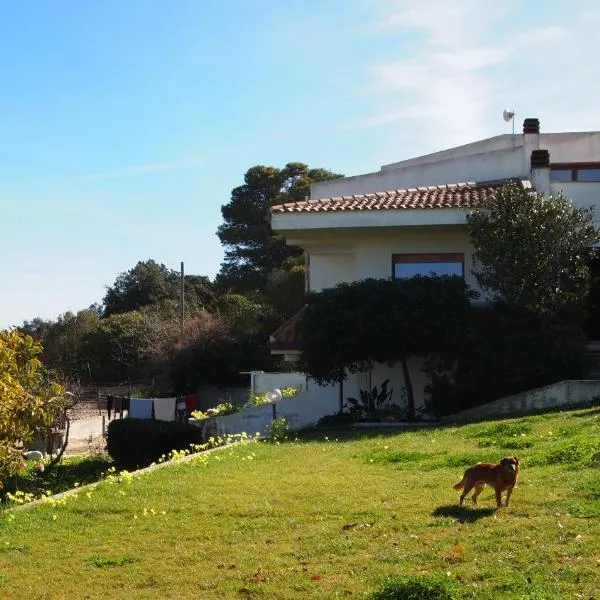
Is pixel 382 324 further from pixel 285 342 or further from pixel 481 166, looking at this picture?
pixel 481 166

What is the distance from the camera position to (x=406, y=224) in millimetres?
19703

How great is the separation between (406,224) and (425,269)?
1.21 m

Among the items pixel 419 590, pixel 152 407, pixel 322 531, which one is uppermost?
pixel 419 590

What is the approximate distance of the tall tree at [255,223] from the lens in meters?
51.8

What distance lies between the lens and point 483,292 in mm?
19344

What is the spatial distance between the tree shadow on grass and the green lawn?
0.02 metres

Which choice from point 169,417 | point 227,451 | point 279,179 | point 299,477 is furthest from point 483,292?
point 279,179

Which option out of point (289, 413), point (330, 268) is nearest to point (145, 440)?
point (289, 413)

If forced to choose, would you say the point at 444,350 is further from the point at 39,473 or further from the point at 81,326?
the point at 81,326

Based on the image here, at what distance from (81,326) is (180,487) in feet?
142

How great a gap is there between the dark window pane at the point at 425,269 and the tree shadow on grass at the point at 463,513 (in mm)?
12471

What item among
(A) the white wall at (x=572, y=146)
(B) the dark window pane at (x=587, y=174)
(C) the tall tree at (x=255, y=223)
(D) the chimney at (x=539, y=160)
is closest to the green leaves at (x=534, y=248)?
(D) the chimney at (x=539, y=160)

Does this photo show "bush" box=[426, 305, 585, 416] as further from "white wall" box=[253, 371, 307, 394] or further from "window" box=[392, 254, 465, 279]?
"white wall" box=[253, 371, 307, 394]

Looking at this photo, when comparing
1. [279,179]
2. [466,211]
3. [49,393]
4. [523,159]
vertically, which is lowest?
[49,393]
